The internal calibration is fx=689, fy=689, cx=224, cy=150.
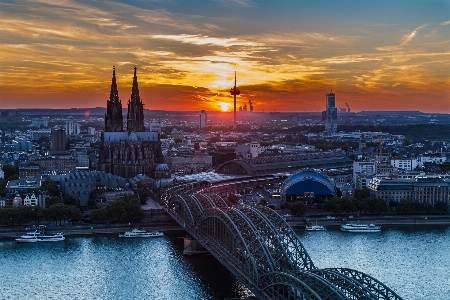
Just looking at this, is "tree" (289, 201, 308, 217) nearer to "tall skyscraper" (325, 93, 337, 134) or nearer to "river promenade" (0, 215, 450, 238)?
"river promenade" (0, 215, 450, 238)

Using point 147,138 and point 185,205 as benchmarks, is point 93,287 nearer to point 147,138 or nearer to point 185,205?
point 185,205

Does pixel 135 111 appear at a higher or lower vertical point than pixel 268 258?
higher

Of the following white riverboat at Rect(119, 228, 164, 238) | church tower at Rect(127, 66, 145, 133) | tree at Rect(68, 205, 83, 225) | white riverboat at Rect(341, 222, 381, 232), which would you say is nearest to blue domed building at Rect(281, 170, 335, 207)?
white riverboat at Rect(341, 222, 381, 232)

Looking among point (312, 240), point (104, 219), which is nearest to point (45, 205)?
point (104, 219)

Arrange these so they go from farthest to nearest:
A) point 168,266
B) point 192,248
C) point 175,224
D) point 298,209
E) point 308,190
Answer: point 308,190 < point 298,209 < point 175,224 < point 192,248 < point 168,266

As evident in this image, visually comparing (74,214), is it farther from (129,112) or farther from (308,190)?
(129,112)

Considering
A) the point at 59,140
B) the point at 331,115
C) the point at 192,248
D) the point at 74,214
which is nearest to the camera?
the point at 192,248

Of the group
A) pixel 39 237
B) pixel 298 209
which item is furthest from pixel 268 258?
pixel 298 209
